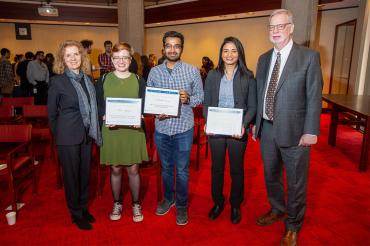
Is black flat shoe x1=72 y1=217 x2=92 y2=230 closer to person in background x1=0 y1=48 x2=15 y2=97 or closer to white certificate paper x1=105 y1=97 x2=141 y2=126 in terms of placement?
white certificate paper x1=105 y1=97 x2=141 y2=126

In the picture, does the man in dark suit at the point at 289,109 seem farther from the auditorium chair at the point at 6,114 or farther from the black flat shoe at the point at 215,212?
the auditorium chair at the point at 6,114

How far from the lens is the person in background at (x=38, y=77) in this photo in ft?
25.0

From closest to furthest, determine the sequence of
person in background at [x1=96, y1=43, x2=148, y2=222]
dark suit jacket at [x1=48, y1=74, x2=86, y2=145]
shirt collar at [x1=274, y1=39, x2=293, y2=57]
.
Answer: shirt collar at [x1=274, y1=39, x2=293, y2=57] < dark suit jacket at [x1=48, y1=74, x2=86, y2=145] < person in background at [x1=96, y1=43, x2=148, y2=222]

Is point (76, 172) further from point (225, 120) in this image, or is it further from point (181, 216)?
point (225, 120)

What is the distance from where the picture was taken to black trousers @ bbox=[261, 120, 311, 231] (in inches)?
96.5

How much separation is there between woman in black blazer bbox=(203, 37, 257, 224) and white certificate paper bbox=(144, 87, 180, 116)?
30 cm

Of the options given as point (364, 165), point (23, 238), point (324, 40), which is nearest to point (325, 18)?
point (324, 40)

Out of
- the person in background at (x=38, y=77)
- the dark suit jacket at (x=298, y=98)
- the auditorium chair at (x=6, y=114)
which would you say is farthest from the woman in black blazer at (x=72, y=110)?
the person in background at (x=38, y=77)

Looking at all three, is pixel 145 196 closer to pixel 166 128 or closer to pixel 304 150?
pixel 166 128

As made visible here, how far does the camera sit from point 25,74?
7.83 meters

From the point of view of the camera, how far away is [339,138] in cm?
626

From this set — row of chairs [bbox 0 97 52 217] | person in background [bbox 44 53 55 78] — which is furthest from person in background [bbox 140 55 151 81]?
row of chairs [bbox 0 97 52 217]

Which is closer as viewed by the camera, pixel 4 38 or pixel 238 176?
pixel 238 176

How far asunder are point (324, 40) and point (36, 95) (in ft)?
25.9
